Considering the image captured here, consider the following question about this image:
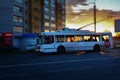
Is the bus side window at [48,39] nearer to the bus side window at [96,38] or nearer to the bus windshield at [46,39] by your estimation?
the bus windshield at [46,39]

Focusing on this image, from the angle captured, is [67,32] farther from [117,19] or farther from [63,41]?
[117,19]

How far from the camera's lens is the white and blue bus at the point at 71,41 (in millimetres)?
36875

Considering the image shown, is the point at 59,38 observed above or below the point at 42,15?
below

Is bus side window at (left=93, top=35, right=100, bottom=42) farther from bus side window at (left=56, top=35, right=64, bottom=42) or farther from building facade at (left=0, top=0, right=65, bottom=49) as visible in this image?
building facade at (left=0, top=0, right=65, bottom=49)

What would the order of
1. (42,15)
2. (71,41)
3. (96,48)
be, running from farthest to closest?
1. (42,15)
2. (96,48)
3. (71,41)

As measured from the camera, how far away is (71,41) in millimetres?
38500

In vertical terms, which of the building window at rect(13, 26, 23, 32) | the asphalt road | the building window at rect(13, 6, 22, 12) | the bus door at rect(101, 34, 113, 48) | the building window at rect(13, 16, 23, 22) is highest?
the building window at rect(13, 6, 22, 12)

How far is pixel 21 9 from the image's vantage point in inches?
3757

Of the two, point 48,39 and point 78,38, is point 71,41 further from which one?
point 48,39

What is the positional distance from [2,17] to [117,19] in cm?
3095

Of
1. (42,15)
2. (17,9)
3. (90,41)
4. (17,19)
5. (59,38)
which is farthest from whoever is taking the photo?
(42,15)

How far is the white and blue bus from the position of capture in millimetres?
36875

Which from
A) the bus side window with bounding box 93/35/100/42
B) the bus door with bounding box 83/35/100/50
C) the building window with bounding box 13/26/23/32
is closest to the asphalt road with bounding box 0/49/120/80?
the bus door with bounding box 83/35/100/50

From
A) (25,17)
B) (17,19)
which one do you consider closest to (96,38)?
(17,19)
